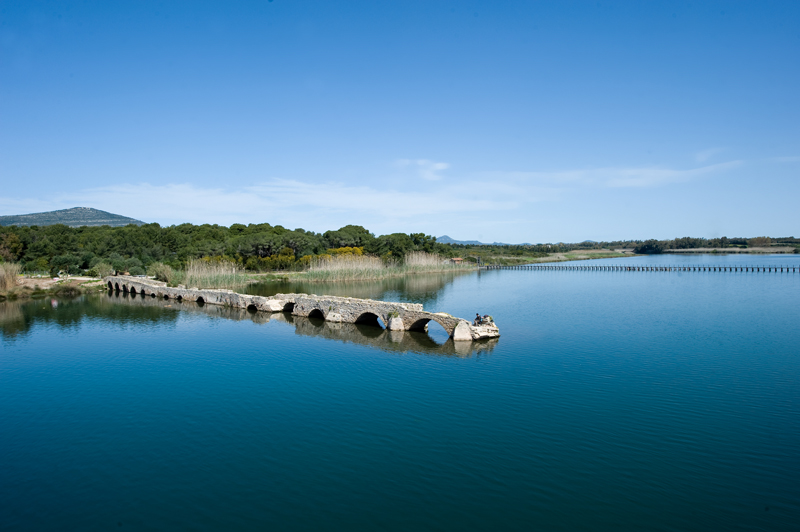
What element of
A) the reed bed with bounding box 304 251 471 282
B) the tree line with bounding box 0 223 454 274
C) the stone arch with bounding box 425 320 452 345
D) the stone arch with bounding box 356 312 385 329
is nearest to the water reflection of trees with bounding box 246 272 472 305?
the reed bed with bounding box 304 251 471 282

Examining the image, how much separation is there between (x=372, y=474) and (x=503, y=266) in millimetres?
93680

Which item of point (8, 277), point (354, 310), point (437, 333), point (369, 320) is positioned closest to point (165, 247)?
point (8, 277)

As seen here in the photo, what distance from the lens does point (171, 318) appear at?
35.4m

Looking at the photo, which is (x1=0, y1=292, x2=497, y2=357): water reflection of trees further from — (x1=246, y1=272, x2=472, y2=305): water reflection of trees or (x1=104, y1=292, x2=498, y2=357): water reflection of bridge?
(x1=246, y1=272, x2=472, y2=305): water reflection of trees

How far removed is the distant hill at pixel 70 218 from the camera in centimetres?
16162

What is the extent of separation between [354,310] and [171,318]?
14846 millimetres

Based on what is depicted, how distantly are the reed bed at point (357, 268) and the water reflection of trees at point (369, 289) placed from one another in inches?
75.3

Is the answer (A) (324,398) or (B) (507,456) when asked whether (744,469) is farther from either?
(A) (324,398)

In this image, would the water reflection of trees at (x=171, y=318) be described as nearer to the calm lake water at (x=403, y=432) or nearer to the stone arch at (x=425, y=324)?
the calm lake water at (x=403, y=432)

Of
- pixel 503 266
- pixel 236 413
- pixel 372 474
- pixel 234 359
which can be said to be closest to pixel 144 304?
pixel 234 359

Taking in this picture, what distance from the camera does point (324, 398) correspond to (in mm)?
16766

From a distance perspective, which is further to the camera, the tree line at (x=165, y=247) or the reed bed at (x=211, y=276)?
the tree line at (x=165, y=247)

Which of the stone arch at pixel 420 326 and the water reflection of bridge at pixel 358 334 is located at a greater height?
the stone arch at pixel 420 326

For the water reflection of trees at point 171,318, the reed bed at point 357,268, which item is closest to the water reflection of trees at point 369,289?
the reed bed at point 357,268
